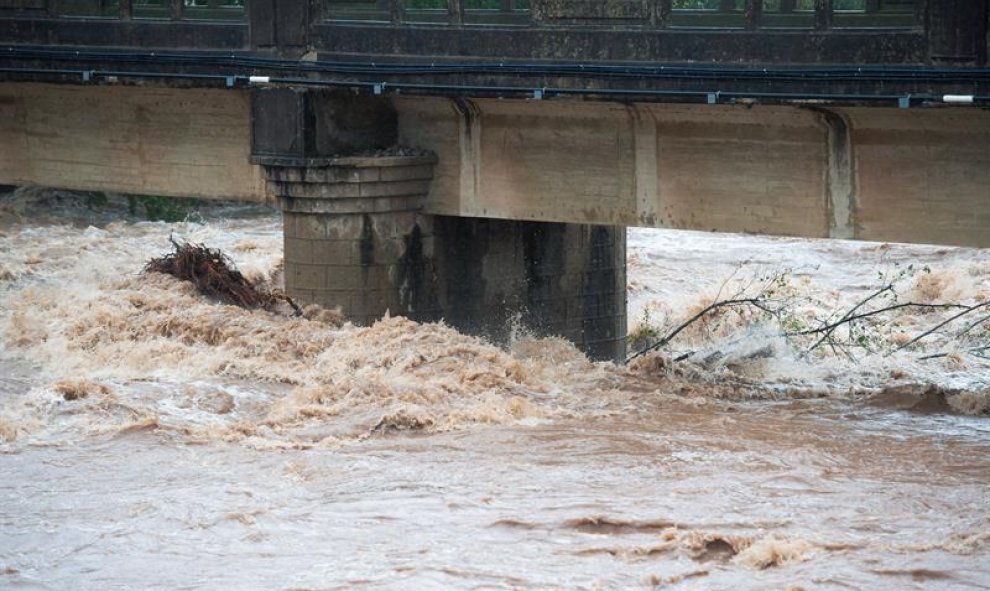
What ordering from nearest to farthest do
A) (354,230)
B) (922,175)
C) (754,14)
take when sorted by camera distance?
1. (922,175)
2. (754,14)
3. (354,230)

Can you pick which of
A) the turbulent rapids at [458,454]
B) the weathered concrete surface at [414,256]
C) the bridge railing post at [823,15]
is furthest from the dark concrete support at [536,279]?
the bridge railing post at [823,15]

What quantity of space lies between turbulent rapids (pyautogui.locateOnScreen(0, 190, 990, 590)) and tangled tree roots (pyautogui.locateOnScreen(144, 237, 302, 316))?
266 millimetres

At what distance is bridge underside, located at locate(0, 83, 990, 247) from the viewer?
1516 centimetres

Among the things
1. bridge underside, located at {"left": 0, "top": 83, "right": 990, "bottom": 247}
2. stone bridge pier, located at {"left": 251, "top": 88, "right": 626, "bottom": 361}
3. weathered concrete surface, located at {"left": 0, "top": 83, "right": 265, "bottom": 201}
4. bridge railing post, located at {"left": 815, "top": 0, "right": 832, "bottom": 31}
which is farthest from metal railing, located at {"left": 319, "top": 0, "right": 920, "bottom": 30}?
weathered concrete surface, located at {"left": 0, "top": 83, "right": 265, "bottom": 201}

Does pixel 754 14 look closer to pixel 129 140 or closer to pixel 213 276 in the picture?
pixel 213 276

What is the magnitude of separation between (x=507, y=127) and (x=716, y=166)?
2.57m

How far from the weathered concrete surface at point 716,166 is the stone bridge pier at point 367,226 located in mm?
414

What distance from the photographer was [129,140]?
20.3 meters

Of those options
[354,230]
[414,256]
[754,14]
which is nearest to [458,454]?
[354,230]

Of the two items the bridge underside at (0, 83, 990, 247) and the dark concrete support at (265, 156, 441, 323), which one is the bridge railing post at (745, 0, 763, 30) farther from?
the dark concrete support at (265, 156, 441, 323)

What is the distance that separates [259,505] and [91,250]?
14.6 m

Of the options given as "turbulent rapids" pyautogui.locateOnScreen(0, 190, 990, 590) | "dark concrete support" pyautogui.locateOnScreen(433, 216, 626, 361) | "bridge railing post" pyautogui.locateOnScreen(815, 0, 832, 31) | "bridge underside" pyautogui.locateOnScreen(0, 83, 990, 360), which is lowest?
"turbulent rapids" pyautogui.locateOnScreen(0, 190, 990, 590)

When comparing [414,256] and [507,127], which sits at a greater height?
[507,127]

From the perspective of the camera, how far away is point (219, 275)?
20.2m
